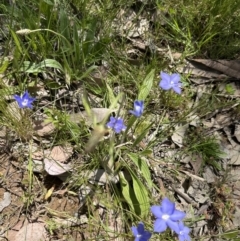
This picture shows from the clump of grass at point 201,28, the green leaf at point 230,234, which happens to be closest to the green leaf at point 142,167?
the green leaf at point 230,234

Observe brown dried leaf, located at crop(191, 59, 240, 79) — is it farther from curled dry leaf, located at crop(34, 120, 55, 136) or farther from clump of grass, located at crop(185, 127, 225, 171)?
curled dry leaf, located at crop(34, 120, 55, 136)

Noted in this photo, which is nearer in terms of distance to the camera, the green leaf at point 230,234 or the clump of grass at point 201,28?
the green leaf at point 230,234

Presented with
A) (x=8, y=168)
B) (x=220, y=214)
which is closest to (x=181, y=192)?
(x=220, y=214)

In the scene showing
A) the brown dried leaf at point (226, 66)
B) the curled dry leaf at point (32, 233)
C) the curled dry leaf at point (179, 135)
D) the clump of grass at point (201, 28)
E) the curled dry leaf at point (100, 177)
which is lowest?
the curled dry leaf at point (32, 233)

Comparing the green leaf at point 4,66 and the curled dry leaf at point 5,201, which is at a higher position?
the green leaf at point 4,66

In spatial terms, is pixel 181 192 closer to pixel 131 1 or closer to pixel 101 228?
pixel 101 228

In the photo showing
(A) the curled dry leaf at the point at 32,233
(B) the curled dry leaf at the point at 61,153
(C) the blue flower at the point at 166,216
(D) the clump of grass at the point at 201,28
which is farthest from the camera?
(D) the clump of grass at the point at 201,28

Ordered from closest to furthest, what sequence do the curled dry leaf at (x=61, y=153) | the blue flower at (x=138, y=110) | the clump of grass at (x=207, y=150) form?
the blue flower at (x=138, y=110), the curled dry leaf at (x=61, y=153), the clump of grass at (x=207, y=150)

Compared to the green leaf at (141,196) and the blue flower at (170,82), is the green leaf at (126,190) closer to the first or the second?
the green leaf at (141,196)
